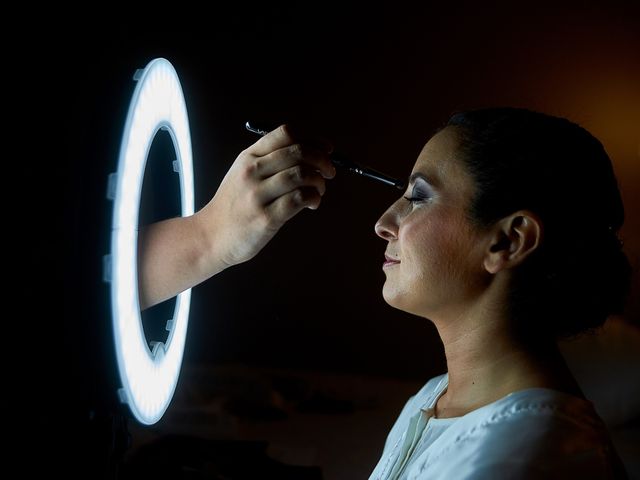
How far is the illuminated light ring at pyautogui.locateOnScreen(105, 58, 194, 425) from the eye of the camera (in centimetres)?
58

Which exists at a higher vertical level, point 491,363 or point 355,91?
point 355,91

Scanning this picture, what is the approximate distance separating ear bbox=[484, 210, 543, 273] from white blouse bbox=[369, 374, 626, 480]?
0.17 metres

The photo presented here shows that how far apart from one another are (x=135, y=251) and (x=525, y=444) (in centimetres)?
44

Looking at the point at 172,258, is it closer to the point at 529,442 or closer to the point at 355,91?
the point at 529,442

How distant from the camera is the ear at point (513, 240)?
806 mm

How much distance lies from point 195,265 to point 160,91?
226 millimetres

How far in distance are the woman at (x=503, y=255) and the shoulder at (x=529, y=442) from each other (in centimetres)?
4

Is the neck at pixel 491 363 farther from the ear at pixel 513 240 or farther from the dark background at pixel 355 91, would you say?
the dark background at pixel 355 91

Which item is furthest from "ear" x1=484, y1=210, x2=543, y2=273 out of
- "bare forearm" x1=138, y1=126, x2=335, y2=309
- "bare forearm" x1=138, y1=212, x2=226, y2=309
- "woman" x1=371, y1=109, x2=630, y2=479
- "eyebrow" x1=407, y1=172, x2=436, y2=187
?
"bare forearm" x1=138, y1=212, x2=226, y2=309

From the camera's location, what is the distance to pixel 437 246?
85cm

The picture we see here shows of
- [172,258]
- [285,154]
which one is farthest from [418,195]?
[172,258]

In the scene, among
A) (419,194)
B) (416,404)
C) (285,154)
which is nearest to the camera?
(285,154)

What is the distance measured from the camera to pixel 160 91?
0.74 meters

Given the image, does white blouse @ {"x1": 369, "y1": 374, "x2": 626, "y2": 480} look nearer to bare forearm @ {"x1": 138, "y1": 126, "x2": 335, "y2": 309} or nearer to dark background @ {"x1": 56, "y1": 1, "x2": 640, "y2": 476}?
bare forearm @ {"x1": 138, "y1": 126, "x2": 335, "y2": 309}
